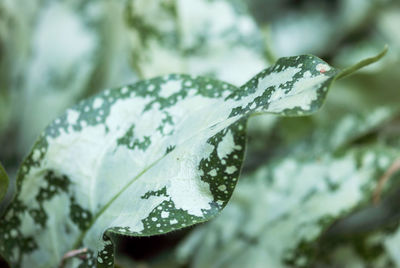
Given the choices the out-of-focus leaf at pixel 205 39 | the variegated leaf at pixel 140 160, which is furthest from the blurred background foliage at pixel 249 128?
the variegated leaf at pixel 140 160

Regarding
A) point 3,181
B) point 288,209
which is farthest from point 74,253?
point 288,209

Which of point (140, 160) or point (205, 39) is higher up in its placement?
point (205, 39)

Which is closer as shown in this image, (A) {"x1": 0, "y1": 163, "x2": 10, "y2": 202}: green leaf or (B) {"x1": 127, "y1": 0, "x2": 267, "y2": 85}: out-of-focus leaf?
(A) {"x1": 0, "y1": 163, "x2": 10, "y2": 202}: green leaf

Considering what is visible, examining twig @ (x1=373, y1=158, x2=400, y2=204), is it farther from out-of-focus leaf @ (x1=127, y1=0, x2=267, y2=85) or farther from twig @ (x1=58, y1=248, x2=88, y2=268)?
twig @ (x1=58, y1=248, x2=88, y2=268)

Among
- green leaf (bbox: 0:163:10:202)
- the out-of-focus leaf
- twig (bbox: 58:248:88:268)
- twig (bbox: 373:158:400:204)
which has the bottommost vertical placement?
twig (bbox: 58:248:88:268)

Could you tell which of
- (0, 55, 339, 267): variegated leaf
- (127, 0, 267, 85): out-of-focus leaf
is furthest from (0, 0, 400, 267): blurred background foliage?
(0, 55, 339, 267): variegated leaf

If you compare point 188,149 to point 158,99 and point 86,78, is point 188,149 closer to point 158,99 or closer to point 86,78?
point 158,99

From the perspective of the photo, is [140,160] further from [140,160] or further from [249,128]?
[249,128]
